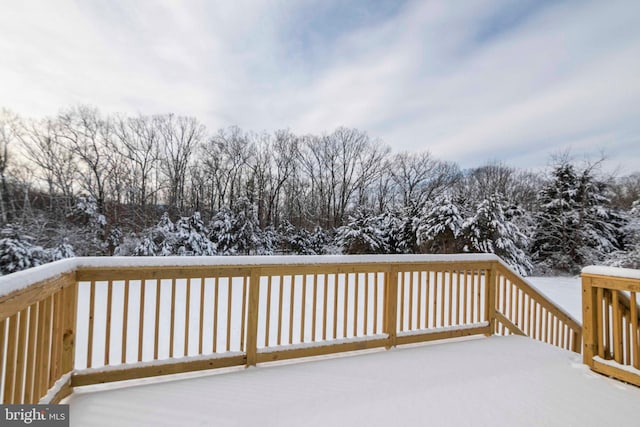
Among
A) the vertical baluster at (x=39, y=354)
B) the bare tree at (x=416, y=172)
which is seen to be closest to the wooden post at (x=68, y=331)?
the vertical baluster at (x=39, y=354)

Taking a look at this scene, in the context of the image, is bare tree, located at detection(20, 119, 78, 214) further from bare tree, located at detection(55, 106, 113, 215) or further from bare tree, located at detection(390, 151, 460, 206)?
bare tree, located at detection(390, 151, 460, 206)

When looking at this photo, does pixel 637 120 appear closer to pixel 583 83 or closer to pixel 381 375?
pixel 583 83

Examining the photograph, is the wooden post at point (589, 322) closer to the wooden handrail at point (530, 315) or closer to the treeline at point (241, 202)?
the wooden handrail at point (530, 315)

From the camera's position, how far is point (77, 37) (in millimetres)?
7738

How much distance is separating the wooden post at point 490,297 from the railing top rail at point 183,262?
16 cm

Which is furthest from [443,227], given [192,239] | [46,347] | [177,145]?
[177,145]

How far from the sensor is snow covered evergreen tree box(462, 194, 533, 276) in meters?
11.4

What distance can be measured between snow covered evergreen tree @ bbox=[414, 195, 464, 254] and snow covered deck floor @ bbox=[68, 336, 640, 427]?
970cm

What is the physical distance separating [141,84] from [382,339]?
1421 centimetres

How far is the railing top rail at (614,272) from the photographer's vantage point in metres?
2.40

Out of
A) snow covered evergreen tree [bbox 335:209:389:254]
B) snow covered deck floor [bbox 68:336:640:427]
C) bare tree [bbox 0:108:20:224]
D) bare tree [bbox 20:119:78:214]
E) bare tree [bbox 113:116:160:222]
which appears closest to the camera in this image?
snow covered deck floor [bbox 68:336:640:427]

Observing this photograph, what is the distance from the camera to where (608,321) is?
269cm

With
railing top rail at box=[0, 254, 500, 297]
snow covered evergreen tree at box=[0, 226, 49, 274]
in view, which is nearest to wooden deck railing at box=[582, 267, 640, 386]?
railing top rail at box=[0, 254, 500, 297]

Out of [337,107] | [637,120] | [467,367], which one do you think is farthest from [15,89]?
[637,120]
